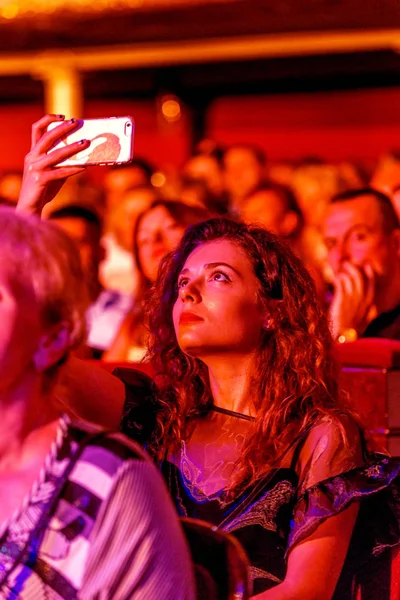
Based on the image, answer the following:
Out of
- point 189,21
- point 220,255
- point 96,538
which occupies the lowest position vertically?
point 96,538

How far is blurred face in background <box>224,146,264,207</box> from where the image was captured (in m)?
5.95

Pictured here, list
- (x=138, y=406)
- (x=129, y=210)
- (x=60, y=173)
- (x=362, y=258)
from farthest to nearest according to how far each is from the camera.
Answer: (x=129, y=210)
(x=362, y=258)
(x=138, y=406)
(x=60, y=173)

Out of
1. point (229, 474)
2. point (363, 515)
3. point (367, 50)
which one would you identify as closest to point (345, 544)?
point (363, 515)

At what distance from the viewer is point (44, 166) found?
1.92 m

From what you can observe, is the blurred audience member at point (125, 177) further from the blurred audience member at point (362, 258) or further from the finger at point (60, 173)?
the finger at point (60, 173)

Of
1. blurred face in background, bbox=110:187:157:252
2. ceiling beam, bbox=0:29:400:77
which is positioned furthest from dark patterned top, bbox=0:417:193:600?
ceiling beam, bbox=0:29:400:77

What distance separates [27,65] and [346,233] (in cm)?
753

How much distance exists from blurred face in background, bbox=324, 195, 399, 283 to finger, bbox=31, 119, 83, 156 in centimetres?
187

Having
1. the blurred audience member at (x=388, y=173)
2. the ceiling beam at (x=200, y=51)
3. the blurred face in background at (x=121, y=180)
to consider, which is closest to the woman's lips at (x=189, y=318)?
the blurred audience member at (x=388, y=173)

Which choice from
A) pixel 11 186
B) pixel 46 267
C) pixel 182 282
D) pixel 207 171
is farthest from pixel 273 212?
pixel 46 267

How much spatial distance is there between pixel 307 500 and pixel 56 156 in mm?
739

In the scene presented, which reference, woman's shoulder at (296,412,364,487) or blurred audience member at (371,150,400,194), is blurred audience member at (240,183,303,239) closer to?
blurred audience member at (371,150,400,194)

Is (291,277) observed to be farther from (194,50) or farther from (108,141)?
(194,50)

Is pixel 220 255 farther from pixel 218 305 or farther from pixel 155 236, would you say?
pixel 155 236
